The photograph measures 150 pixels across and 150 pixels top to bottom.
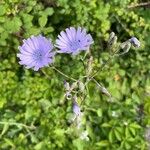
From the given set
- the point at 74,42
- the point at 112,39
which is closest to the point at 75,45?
the point at 74,42

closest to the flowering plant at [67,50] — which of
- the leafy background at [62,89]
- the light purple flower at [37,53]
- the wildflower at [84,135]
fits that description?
the light purple flower at [37,53]

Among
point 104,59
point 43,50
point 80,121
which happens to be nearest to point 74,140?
point 80,121

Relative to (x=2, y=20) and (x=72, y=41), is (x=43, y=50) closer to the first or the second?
(x=72, y=41)

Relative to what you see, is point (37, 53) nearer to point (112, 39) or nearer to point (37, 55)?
point (37, 55)

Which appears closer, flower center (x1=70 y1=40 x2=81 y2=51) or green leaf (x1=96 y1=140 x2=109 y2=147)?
flower center (x1=70 y1=40 x2=81 y2=51)

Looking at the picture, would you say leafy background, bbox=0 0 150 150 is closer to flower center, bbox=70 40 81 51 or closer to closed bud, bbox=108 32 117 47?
flower center, bbox=70 40 81 51

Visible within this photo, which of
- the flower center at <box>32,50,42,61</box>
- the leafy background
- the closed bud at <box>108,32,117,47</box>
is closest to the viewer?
the closed bud at <box>108,32,117,47</box>

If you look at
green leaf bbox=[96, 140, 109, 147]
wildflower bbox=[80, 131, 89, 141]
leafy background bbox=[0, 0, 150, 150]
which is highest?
leafy background bbox=[0, 0, 150, 150]

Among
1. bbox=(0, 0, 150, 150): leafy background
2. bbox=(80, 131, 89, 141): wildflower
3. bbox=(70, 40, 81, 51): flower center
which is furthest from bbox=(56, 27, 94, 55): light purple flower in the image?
bbox=(80, 131, 89, 141): wildflower
